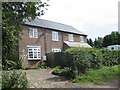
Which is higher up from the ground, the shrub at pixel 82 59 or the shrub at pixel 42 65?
the shrub at pixel 82 59

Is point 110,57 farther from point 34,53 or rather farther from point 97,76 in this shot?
point 34,53

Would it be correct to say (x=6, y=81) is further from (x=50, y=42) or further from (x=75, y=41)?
(x=75, y=41)

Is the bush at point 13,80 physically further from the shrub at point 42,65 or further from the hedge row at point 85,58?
the shrub at point 42,65

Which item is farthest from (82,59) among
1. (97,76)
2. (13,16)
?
(13,16)

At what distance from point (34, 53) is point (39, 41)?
2304 mm

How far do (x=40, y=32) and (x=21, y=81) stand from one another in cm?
2478

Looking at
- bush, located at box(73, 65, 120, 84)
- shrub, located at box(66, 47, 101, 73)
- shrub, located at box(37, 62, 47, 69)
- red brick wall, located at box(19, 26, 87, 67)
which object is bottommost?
bush, located at box(73, 65, 120, 84)

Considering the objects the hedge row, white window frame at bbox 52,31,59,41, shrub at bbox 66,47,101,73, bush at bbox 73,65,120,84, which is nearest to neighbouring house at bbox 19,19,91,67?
white window frame at bbox 52,31,59,41

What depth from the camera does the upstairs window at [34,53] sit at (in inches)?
1437

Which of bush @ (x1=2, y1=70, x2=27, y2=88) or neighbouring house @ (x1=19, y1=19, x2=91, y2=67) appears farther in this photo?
neighbouring house @ (x1=19, y1=19, x2=91, y2=67)

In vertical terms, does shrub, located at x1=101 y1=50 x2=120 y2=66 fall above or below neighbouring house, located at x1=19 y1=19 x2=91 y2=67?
below

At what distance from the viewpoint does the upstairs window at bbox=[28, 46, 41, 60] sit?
36.5 m

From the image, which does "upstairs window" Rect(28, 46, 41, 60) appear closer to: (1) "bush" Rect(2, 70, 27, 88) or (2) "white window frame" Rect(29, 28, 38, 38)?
(2) "white window frame" Rect(29, 28, 38, 38)

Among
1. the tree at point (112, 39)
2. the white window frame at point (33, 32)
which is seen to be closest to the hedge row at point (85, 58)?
the white window frame at point (33, 32)
